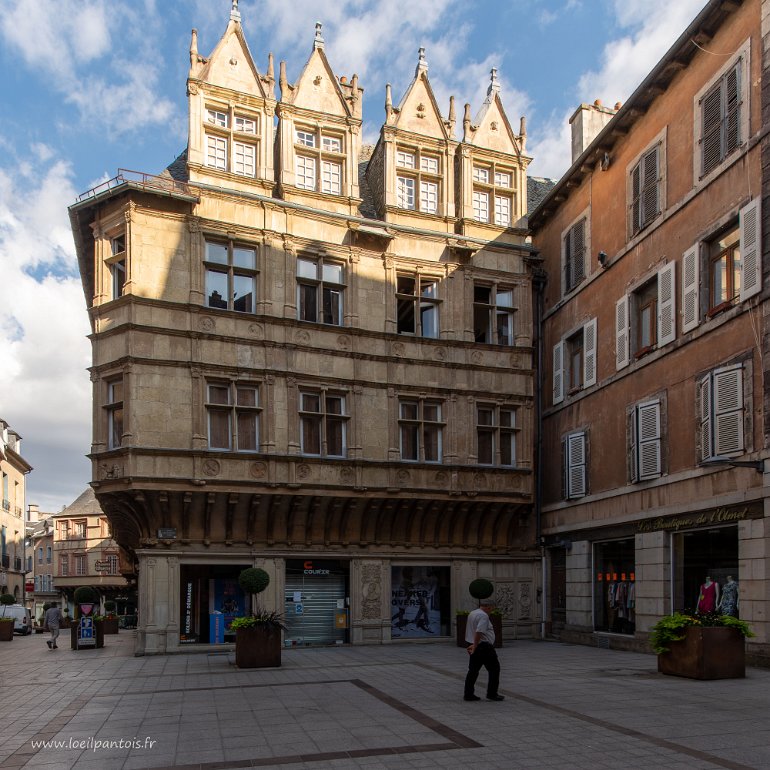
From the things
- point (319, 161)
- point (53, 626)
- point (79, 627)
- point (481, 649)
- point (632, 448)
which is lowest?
point (53, 626)

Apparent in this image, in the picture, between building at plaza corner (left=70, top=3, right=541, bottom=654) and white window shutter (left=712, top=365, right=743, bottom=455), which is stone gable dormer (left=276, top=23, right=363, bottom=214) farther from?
white window shutter (left=712, top=365, right=743, bottom=455)

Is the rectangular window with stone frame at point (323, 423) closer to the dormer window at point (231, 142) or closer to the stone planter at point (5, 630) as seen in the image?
the dormer window at point (231, 142)

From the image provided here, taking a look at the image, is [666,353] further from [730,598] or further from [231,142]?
[231,142]

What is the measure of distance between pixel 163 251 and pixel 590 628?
54.2 ft

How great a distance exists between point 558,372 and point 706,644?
13414 millimetres

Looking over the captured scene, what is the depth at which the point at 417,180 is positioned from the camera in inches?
1116

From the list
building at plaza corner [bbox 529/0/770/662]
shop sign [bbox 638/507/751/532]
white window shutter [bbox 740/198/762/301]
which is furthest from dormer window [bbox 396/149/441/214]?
shop sign [bbox 638/507/751/532]

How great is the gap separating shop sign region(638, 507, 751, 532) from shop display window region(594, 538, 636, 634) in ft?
5.17

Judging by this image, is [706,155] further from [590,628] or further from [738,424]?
[590,628]

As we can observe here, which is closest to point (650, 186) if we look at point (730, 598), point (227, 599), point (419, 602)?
point (730, 598)

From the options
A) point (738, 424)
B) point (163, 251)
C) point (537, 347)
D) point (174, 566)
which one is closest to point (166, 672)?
point (174, 566)

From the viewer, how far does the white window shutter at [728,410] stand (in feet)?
58.9

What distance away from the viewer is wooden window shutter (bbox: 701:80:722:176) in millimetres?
19641

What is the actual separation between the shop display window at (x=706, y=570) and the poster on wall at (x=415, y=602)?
8.48m
